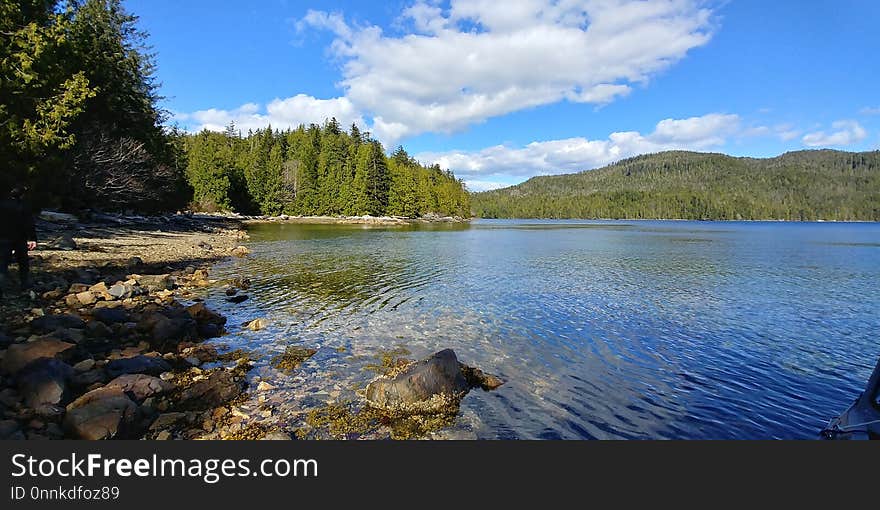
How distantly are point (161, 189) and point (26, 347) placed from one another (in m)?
53.2

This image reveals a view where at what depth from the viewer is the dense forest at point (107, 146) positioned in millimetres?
19047

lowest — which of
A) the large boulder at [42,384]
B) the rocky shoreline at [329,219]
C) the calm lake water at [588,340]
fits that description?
the calm lake water at [588,340]

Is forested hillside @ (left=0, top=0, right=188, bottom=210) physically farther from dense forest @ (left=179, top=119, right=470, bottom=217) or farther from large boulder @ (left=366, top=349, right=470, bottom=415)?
dense forest @ (left=179, top=119, right=470, bottom=217)

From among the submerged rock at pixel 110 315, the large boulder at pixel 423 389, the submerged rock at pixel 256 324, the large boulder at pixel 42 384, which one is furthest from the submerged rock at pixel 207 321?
the large boulder at pixel 423 389

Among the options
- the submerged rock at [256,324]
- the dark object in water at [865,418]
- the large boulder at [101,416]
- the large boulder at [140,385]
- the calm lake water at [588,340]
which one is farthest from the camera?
the submerged rock at [256,324]

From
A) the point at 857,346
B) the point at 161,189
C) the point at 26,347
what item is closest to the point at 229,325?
the point at 26,347

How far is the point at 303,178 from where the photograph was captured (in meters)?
121

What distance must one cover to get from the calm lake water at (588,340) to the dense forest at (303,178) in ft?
279

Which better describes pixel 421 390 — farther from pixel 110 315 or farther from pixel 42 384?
pixel 110 315

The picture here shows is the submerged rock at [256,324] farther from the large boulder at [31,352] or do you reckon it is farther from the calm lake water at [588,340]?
the large boulder at [31,352]

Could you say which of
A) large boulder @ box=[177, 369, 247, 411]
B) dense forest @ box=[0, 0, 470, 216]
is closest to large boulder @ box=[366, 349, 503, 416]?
large boulder @ box=[177, 369, 247, 411]

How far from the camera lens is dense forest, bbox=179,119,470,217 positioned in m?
106

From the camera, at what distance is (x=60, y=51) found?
2075cm

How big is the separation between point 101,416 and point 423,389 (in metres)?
6.01
